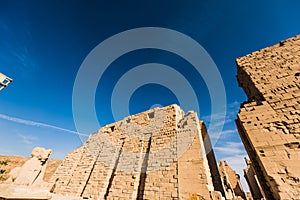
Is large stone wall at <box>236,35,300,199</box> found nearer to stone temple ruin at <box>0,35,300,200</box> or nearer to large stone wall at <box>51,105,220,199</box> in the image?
stone temple ruin at <box>0,35,300,200</box>

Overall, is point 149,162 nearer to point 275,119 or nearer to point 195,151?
point 195,151

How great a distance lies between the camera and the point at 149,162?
7.35 m

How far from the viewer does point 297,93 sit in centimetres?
457

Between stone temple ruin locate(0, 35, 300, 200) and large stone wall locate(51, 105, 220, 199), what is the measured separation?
0.03m

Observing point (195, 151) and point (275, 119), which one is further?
point (195, 151)

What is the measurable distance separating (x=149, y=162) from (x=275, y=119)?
5.91 metres

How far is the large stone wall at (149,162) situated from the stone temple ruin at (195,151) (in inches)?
1.4

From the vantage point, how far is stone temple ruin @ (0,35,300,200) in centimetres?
396

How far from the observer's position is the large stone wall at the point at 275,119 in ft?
12.1

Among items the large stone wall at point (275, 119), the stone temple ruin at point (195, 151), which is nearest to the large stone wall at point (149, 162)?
the stone temple ruin at point (195, 151)

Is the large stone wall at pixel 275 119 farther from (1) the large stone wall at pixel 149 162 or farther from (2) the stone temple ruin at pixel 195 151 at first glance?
(1) the large stone wall at pixel 149 162

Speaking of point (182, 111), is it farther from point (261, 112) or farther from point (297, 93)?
point (297, 93)

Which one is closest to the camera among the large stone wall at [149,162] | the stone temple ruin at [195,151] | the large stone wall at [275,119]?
the large stone wall at [275,119]

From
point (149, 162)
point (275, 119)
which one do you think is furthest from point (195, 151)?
point (275, 119)
